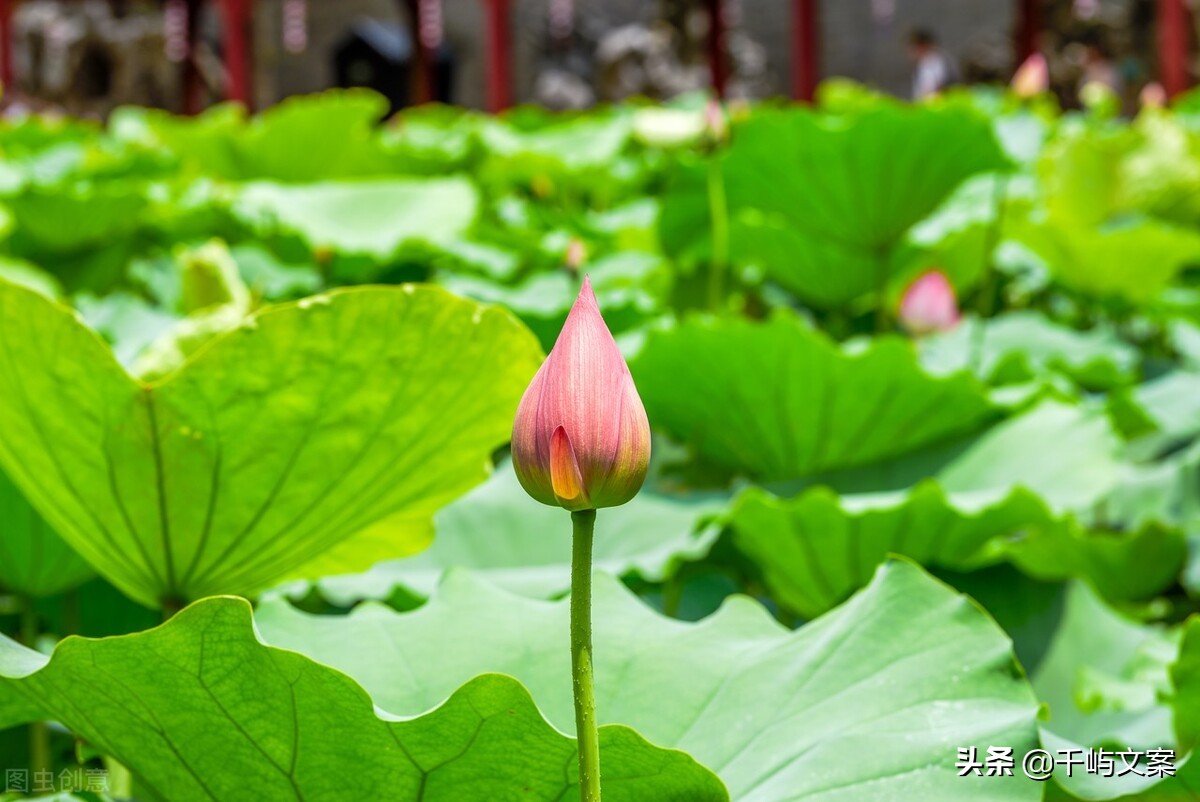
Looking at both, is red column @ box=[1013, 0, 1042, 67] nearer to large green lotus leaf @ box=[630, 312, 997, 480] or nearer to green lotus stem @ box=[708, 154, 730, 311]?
green lotus stem @ box=[708, 154, 730, 311]

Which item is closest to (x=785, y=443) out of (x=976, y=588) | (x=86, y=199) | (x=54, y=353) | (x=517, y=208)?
(x=976, y=588)

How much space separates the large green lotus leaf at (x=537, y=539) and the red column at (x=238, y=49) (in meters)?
4.68

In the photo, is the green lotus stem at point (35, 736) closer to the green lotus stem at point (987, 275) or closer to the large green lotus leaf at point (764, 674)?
the large green lotus leaf at point (764, 674)

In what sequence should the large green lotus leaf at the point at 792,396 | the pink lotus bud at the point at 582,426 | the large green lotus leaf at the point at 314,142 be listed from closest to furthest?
the pink lotus bud at the point at 582,426 → the large green lotus leaf at the point at 792,396 → the large green lotus leaf at the point at 314,142

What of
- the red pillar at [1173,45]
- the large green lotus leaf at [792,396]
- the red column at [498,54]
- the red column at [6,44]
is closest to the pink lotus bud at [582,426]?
the large green lotus leaf at [792,396]

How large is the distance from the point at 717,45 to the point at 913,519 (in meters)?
4.37

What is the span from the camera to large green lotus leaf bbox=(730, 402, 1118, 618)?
0.85 meters

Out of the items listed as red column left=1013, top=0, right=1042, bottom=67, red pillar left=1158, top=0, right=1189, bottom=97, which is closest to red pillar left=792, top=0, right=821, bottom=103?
red column left=1013, top=0, right=1042, bottom=67

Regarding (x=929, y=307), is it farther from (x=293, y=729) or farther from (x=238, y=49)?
(x=238, y=49)

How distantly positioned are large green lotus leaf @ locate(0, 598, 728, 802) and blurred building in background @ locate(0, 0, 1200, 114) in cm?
752

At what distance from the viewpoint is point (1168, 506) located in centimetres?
119

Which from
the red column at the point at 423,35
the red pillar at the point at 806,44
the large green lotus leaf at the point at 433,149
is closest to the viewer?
the large green lotus leaf at the point at 433,149

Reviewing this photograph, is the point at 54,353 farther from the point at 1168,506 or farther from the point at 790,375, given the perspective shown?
the point at 1168,506

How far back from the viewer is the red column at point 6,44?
615 cm
